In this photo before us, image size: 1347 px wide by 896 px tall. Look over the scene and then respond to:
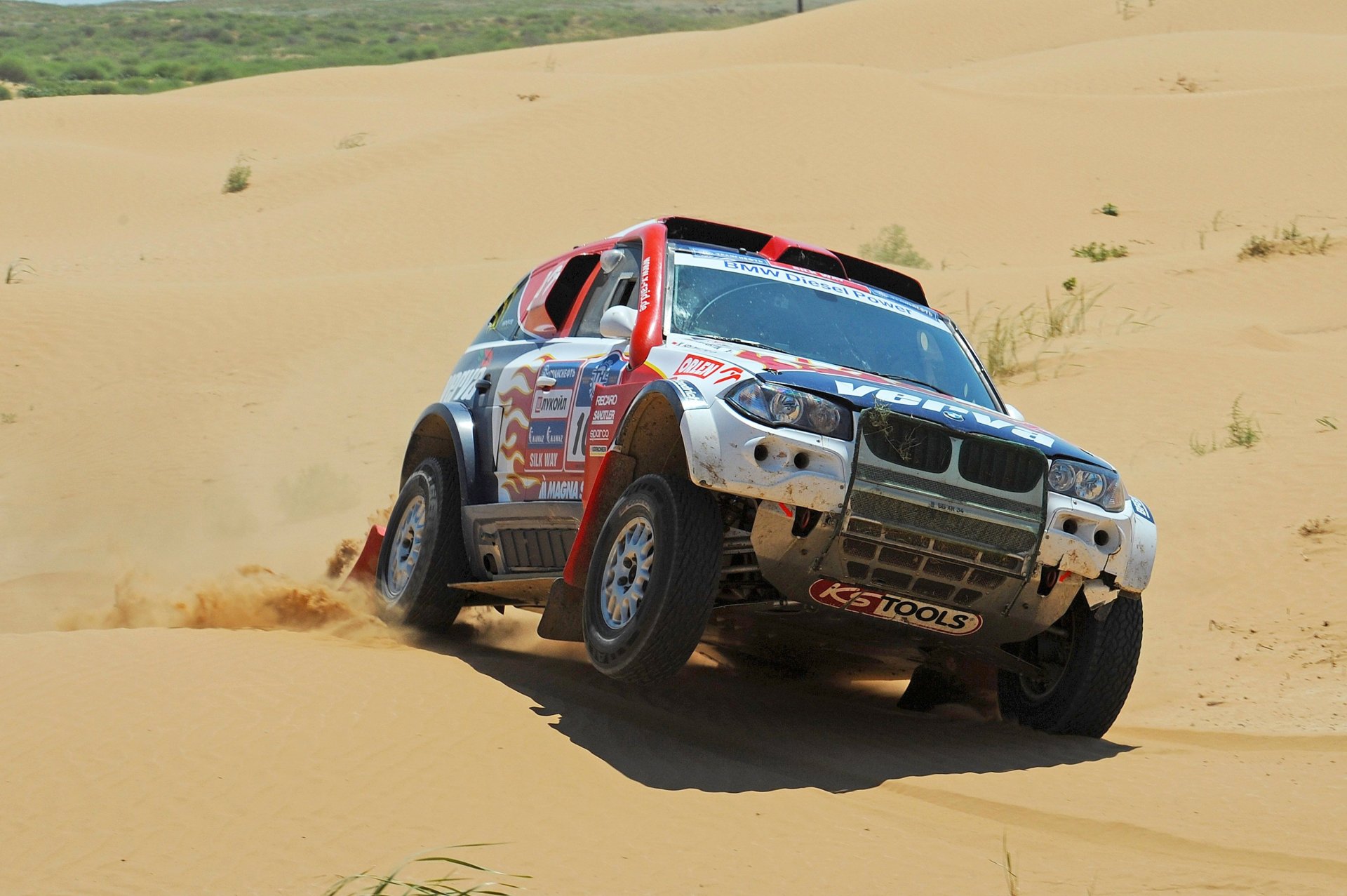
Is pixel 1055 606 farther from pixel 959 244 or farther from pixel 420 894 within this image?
pixel 959 244

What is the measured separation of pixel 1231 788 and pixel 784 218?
22.4 meters

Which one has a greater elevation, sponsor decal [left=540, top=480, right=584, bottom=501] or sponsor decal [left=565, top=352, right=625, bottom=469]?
sponsor decal [left=565, top=352, right=625, bottom=469]

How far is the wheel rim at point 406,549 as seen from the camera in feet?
25.6

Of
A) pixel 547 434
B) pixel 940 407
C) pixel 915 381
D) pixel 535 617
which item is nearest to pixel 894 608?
pixel 940 407

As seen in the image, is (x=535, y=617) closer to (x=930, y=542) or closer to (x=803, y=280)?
(x=803, y=280)

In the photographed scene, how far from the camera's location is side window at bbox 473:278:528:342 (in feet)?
26.1

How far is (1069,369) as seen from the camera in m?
15.2

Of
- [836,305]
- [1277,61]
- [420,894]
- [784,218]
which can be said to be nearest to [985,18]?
[1277,61]

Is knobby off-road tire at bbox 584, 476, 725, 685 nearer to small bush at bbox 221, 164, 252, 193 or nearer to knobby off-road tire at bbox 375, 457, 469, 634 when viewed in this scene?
knobby off-road tire at bbox 375, 457, 469, 634

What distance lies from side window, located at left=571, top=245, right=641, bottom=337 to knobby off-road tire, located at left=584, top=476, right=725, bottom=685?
146 cm

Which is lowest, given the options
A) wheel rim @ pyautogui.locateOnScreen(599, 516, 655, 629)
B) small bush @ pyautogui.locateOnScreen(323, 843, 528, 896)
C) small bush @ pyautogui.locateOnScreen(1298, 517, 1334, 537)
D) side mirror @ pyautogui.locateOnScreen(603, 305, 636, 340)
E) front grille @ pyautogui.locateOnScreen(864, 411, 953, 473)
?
small bush @ pyautogui.locateOnScreen(1298, 517, 1334, 537)

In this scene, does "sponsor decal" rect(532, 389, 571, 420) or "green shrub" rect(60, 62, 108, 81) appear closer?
"sponsor decal" rect(532, 389, 571, 420)

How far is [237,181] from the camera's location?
108 feet

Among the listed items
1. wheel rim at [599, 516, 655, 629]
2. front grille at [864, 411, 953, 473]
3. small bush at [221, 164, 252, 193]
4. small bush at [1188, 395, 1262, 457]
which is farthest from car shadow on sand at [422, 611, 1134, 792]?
small bush at [221, 164, 252, 193]
